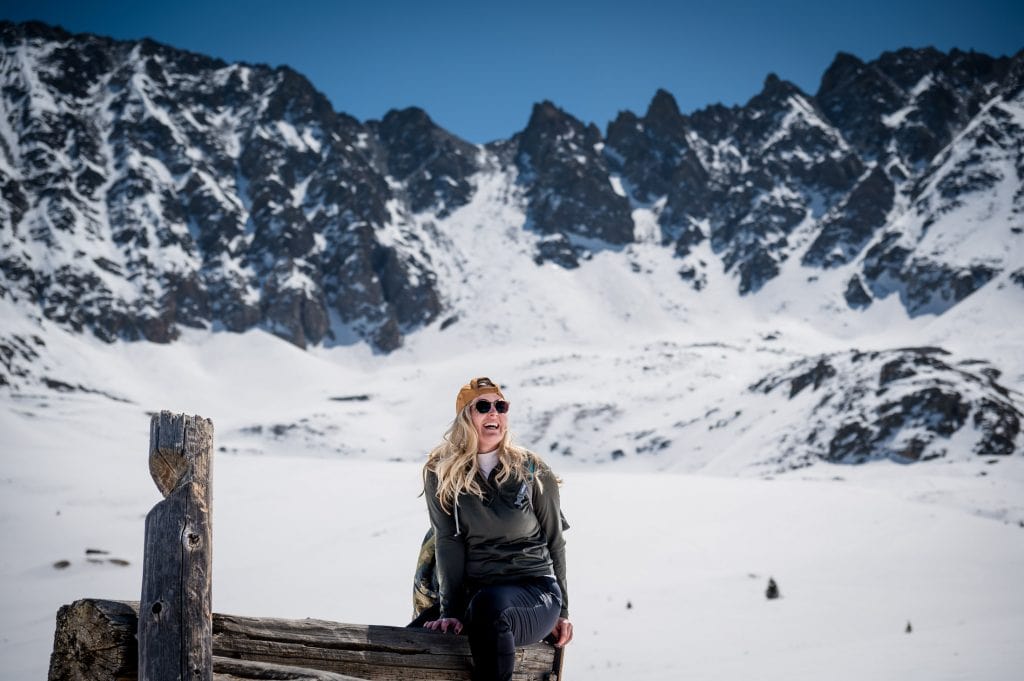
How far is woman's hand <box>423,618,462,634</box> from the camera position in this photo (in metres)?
4.28

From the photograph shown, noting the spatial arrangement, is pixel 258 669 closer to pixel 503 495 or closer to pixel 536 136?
pixel 503 495

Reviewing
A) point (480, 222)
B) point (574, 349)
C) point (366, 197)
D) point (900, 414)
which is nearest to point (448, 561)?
point (900, 414)

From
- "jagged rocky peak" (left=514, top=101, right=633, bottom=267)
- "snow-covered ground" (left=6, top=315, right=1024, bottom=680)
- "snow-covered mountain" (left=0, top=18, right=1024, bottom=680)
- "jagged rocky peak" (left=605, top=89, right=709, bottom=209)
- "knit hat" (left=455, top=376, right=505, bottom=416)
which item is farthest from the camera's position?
"jagged rocky peak" (left=605, top=89, right=709, bottom=209)

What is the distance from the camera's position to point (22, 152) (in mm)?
137375

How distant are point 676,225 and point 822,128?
160 feet

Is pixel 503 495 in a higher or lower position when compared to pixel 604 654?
higher

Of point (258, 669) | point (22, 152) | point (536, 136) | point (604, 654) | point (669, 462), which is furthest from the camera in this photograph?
point (536, 136)

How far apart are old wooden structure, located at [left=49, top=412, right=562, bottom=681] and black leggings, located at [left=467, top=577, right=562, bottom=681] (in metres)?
0.81

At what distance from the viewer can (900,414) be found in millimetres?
44625

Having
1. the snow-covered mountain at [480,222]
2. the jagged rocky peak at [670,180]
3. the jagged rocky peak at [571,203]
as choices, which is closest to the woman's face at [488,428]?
the snow-covered mountain at [480,222]

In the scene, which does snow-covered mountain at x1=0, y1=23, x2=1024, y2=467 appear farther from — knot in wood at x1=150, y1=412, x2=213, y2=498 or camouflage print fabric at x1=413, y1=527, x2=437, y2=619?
knot in wood at x1=150, y1=412, x2=213, y2=498

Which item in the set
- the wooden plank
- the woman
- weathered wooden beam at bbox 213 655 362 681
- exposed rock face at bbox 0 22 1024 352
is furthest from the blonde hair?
exposed rock face at bbox 0 22 1024 352

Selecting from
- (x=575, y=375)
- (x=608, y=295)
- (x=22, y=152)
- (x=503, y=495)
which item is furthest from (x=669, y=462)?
(x=22, y=152)

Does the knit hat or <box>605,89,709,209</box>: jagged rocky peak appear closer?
the knit hat
